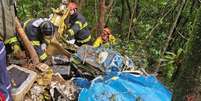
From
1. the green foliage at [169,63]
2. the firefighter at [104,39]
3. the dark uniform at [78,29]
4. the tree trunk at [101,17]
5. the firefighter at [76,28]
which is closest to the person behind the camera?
the green foliage at [169,63]

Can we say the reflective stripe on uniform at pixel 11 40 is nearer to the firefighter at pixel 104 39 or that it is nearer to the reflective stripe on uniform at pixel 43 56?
the reflective stripe on uniform at pixel 43 56

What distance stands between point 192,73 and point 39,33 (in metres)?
3.83

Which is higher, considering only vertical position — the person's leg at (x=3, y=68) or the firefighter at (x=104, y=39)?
the person's leg at (x=3, y=68)

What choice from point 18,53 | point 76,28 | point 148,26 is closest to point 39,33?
point 18,53

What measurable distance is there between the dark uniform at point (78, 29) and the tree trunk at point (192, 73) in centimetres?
466

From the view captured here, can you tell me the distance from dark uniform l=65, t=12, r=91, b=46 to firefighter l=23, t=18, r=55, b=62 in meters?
1.05

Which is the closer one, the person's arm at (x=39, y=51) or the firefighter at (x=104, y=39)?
the person's arm at (x=39, y=51)

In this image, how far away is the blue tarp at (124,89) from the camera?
4547 mm

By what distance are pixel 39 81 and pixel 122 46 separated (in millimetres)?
2397

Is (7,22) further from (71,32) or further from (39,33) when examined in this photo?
(71,32)

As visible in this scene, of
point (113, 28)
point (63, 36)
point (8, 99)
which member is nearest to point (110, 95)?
point (8, 99)

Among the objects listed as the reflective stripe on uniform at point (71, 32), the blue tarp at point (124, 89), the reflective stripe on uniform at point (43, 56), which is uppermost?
the reflective stripe on uniform at point (71, 32)

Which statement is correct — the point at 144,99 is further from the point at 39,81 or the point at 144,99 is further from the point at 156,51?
the point at 156,51

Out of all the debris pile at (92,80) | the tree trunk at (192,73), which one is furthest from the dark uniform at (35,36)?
the tree trunk at (192,73)
